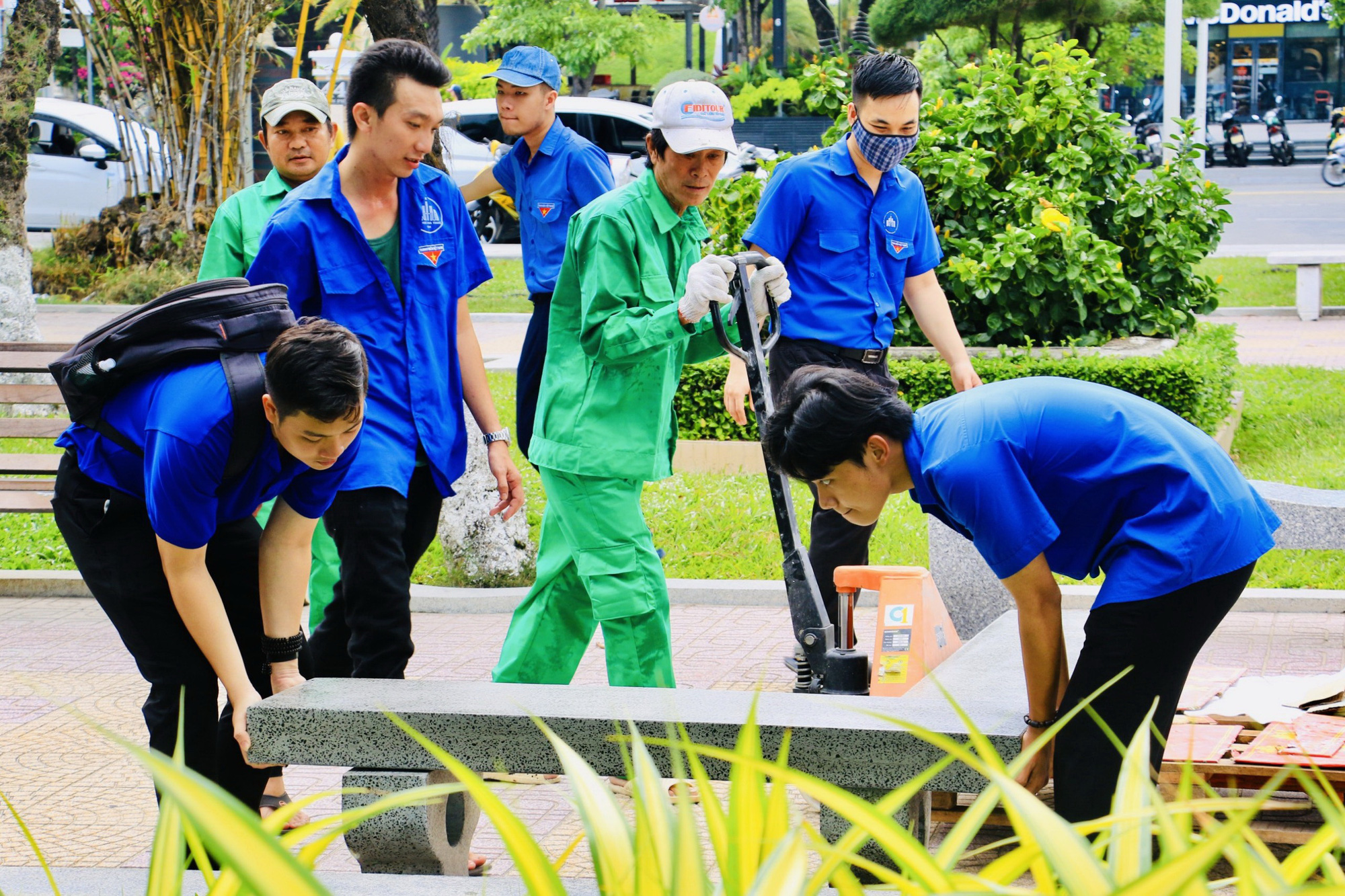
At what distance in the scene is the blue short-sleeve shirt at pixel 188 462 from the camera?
2838mm

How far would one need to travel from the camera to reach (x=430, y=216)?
12.7 ft

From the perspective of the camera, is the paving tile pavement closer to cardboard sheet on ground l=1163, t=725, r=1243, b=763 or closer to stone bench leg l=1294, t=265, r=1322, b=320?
cardboard sheet on ground l=1163, t=725, r=1243, b=763

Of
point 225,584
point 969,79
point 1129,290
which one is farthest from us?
point 969,79

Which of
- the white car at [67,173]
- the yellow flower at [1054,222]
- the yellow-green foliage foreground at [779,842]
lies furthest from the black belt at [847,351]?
the white car at [67,173]

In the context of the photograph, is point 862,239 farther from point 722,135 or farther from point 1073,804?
point 1073,804

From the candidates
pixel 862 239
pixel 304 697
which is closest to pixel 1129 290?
pixel 862 239

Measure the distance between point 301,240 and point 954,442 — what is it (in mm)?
1842

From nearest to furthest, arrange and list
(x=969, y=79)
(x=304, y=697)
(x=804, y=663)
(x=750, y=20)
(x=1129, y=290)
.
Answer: (x=304, y=697), (x=804, y=663), (x=1129, y=290), (x=969, y=79), (x=750, y=20)

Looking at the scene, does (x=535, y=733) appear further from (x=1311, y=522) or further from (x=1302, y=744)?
(x=1311, y=522)

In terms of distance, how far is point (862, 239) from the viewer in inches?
198

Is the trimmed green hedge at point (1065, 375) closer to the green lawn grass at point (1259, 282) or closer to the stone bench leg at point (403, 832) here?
the stone bench leg at point (403, 832)

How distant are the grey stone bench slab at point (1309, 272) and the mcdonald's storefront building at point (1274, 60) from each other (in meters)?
28.1

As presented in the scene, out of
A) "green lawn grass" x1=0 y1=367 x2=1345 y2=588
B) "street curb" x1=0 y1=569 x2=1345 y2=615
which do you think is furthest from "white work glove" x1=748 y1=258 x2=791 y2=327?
"green lawn grass" x1=0 y1=367 x2=1345 y2=588

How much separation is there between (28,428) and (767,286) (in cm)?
456
